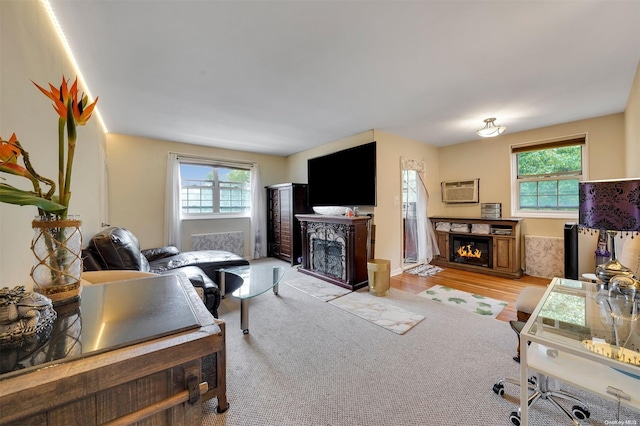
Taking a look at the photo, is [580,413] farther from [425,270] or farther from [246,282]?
[425,270]

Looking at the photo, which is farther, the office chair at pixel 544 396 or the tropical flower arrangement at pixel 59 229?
the office chair at pixel 544 396

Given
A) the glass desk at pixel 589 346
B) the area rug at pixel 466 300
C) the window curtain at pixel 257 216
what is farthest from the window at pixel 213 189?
the glass desk at pixel 589 346

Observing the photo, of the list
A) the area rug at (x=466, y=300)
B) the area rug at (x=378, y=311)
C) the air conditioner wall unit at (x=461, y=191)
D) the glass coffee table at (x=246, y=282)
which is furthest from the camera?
the air conditioner wall unit at (x=461, y=191)

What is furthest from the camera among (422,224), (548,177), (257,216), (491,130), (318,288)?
(257,216)

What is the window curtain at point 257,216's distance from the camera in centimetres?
521

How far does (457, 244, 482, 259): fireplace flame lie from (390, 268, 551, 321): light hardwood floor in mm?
346

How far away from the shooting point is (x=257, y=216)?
5.23 m

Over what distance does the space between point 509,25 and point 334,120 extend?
2045 millimetres

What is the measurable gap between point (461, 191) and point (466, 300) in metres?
2.42

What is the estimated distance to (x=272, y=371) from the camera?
176cm

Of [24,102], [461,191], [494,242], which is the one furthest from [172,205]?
[494,242]

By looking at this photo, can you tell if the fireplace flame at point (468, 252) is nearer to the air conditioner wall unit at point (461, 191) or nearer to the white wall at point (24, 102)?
the air conditioner wall unit at point (461, 191)

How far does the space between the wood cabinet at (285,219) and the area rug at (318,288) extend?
1000 millimetres

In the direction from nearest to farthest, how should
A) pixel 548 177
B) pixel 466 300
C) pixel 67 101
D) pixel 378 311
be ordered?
pixel 67 101 → pixel 378 311 → pixel 466 300 → pixel 548 177
